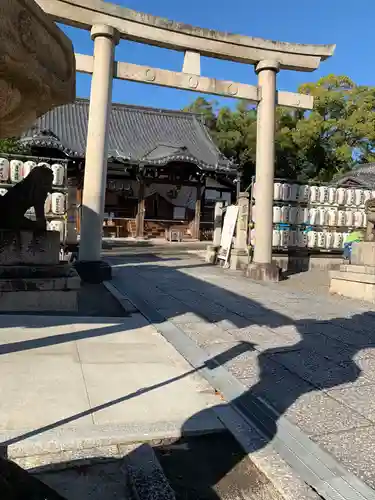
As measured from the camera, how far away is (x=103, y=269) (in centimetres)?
905

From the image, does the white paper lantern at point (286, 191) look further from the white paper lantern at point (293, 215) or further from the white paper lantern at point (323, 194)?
the white paper lantern at point (323, 194)

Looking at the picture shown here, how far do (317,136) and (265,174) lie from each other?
1903cm

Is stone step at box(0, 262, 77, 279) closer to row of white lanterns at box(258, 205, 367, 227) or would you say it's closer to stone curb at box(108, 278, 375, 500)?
stone curb at box(108, 278, 375, 500)

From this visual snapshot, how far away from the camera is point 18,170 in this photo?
31.2 ft

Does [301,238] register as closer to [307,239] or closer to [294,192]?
[307,239]

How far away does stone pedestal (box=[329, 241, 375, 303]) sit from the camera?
8.01 m

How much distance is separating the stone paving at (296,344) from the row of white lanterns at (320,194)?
3086 mm

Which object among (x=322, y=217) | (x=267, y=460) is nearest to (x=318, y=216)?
(x=322, y=217)

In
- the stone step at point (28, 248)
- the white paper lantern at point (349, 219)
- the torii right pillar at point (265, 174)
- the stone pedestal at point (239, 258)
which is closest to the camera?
the stone step at point (28, 248)

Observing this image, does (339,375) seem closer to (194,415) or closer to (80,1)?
(194,415)

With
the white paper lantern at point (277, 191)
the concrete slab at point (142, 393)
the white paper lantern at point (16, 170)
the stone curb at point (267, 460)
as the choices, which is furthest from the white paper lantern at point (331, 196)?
the stone curb at point (267, 460)

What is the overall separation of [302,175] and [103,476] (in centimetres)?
2788

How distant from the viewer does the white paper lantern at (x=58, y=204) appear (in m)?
9.54

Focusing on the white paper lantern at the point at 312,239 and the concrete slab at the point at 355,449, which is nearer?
the concrete slab at the point at 355,449
